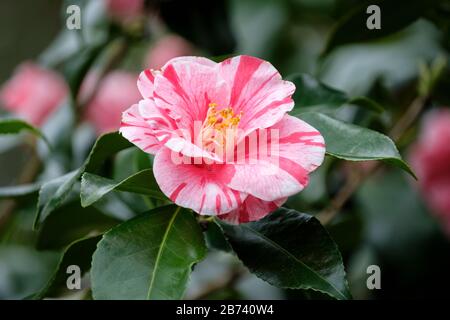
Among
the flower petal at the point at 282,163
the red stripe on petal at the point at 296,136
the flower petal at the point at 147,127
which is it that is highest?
the flower petal at the point at 147,127

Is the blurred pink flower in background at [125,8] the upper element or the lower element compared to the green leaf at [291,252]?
upper

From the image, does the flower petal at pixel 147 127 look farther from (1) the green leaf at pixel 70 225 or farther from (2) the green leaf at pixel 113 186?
(1) the green leaf at pixel 70 225

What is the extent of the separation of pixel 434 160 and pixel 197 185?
100 centimetres

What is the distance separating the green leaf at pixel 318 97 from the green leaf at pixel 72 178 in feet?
0.82

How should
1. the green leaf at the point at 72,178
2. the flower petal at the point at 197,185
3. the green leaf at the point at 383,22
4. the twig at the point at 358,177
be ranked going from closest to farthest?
the flower petal at the point at 197,185, the green leaf at the point at 72,178, the green leaf at the point at 383,22, the twig at the point at 358,177

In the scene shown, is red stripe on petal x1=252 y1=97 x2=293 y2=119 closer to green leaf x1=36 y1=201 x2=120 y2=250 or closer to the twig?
green leaf x1=36 y1=201 x2=120 y2=250

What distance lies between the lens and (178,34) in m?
1.31

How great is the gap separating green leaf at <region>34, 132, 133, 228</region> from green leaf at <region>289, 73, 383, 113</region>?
0.25 m

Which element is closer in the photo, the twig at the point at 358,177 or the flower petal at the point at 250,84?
→ the flower petal at the point at 250,84

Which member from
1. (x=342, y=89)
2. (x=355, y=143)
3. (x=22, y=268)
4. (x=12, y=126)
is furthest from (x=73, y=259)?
(x=342, y=89)

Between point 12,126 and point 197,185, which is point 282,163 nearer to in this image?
point 197,185

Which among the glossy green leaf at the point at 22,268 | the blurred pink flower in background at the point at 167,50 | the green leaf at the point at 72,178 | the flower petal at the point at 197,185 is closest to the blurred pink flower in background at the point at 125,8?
the blurred pink flower in background at the point at 167,50

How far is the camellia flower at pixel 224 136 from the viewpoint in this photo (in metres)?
0.59
